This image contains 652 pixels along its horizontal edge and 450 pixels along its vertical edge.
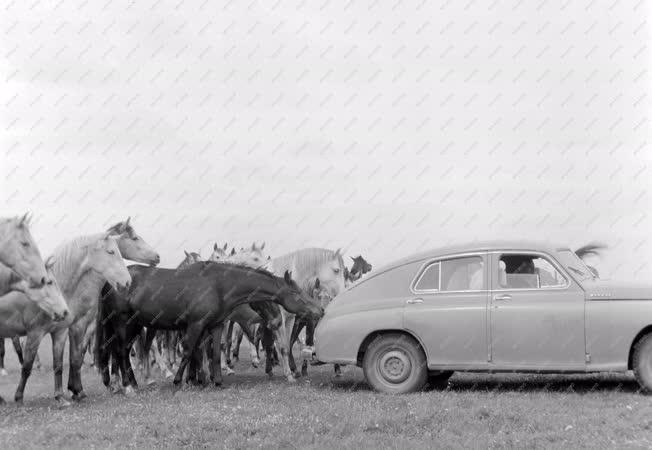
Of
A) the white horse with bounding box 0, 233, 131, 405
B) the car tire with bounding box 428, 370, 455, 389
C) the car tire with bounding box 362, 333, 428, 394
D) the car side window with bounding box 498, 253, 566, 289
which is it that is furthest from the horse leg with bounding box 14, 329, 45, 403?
the car side window with bounding box 498, 253, 566, 289

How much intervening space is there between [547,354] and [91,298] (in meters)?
6.61

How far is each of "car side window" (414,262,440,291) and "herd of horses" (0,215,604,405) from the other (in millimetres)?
2299

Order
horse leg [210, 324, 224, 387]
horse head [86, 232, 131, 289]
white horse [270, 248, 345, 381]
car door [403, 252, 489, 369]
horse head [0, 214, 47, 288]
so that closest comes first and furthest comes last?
horse head [0, 214, 47, 288] → car door [403, 252, 489, 369] → horse head [86, 232, 131, 289] → horse leg [210, 324, 224, 387] → white horse [270, 248, 345, 381]

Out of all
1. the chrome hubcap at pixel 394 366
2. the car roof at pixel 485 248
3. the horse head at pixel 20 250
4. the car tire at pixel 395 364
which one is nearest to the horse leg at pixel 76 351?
the horse head at pixel 20 250

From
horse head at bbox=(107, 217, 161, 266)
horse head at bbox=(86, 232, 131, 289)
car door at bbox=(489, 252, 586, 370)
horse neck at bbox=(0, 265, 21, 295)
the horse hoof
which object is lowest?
the horse hoof

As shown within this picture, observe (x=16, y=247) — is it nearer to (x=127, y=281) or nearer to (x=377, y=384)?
(x=127, y=281)

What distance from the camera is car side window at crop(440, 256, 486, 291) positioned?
1091 cm

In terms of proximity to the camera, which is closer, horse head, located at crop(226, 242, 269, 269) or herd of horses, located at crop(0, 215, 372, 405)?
herd of horses, located at crop(0, 215, 372, 405)

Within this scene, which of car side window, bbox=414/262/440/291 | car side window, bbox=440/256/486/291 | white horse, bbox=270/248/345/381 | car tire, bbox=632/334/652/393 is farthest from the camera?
white horse, bbox=270/248/345/381

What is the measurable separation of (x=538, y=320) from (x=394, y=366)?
2123mm

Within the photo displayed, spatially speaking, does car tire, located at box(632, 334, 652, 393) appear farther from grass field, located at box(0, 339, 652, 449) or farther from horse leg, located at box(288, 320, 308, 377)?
horse leg, located at box(288, 320, 308, 377)

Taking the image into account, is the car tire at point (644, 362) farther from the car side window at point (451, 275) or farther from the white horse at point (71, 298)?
the white horse at point (71, 298)

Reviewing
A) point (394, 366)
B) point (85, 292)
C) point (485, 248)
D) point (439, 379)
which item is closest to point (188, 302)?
point (85, 292)

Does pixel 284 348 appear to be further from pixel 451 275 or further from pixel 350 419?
pixel 350 419
